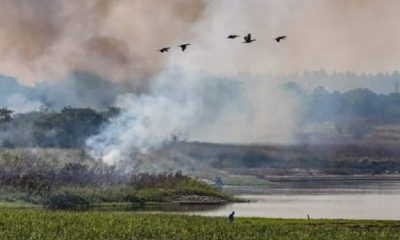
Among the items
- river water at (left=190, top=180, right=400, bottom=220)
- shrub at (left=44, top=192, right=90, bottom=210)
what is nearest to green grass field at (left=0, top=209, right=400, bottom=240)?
river water at (left=190, top=180, right=400, bottom=220)

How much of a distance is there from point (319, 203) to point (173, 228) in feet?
98.5

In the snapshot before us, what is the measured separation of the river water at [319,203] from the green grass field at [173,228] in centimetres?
835

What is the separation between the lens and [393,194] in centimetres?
9138

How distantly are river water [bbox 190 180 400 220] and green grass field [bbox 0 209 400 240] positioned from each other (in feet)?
27.4

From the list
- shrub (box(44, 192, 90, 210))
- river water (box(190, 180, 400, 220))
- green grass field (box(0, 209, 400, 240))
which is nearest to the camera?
green grass field (box(0, 209, 400, 240))

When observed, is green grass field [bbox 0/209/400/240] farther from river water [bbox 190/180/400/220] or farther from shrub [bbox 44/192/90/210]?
shrub [bbox 44/192/90/210]

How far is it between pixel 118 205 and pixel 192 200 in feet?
31.8

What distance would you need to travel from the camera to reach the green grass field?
157 ft

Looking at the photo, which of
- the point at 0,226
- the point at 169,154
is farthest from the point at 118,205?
the point at 169,154

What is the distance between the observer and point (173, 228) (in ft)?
167

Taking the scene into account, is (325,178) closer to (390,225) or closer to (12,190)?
(12,190)

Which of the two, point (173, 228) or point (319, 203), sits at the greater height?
point (319, 203)

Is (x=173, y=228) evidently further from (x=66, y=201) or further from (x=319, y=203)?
(x=319, y=203)

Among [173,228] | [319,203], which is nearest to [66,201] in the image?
[319,203]
